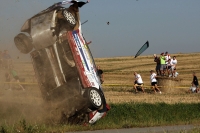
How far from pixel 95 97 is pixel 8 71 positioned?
6612mm

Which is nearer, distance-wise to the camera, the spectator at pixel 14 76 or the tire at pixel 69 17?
the tire at pixel 69 17

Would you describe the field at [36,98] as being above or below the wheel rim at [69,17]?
below

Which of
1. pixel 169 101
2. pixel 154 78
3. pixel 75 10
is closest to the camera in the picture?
pixel 75 10

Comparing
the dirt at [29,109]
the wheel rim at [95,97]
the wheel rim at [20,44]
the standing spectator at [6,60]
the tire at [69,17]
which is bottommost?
the dirt at [29,109]

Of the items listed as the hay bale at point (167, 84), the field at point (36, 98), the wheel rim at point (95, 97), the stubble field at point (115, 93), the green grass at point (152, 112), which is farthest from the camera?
the hay bale at point (167, 84)

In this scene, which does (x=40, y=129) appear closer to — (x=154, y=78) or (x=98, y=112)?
(x=98, y=112)

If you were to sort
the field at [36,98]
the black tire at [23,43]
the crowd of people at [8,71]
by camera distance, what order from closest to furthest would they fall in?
1. the black tire at [23,43]
2. the field at [36,98]
3. the crowd of people at [8,71]

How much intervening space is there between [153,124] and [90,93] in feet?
8.96

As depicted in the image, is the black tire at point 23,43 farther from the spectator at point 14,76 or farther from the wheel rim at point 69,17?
the spectator at point 14,76

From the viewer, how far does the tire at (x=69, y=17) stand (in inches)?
497

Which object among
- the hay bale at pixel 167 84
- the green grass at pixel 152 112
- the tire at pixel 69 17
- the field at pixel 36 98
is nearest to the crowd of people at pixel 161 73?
the hay bale at pixel 167 84

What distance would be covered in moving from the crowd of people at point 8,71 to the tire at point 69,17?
3.12m

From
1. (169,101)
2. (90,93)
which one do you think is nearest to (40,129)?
(90,93)

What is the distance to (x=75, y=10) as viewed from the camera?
1333 centimetres
